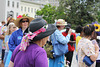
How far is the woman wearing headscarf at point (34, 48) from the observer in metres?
2.54

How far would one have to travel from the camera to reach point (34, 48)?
8.61 feet

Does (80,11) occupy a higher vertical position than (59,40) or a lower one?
lower

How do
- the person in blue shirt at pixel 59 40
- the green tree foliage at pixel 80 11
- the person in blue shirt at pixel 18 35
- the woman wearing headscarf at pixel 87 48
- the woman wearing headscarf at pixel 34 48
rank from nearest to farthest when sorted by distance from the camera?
the woman wearing headscarf at pixel 34 48 < the woman wearing headscarf at pixel 87 48 < the person in blue shirt at pixel 18 35 < the person in blue shirt at pixel 59 40 < the green tree foliage at pixel 80 11

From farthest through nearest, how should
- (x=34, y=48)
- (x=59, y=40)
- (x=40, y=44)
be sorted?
(x=59, y=40) < (x=40, y=44) < (x=34, y=48)

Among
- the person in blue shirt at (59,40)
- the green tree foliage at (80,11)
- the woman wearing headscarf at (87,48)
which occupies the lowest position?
the green tree foliage at (80,11)

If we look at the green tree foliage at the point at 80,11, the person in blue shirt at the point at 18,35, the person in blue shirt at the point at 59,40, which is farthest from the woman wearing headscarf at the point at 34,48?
the green tree foliage at the point at 80,11

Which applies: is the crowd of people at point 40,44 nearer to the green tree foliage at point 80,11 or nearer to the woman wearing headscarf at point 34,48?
the woman wearing headscarf at point 34,48

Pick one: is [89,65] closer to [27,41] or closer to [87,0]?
[27,41]

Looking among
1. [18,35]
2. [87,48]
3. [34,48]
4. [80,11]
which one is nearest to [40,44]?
[34,48]

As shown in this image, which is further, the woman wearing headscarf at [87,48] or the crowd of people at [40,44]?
the woman wearing headscarf at [87,48]

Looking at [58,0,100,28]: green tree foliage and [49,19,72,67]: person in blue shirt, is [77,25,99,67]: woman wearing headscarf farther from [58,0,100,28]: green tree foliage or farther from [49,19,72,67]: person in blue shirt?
[58,0,100,28]: green tree foliage

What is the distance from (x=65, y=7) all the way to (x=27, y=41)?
3799 centimetres

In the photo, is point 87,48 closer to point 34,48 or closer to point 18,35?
point 18,35

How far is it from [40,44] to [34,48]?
0.13 metres
